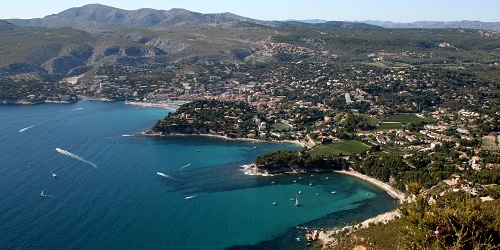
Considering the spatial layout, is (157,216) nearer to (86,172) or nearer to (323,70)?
(86,172)

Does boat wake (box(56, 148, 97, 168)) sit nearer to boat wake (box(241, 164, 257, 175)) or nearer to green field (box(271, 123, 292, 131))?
boat wake (box(241, 164, 257, 175))

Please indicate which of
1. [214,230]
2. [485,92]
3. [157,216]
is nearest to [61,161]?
[157,216]

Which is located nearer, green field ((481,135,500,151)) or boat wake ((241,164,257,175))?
boat wake ((241,164,257,175))

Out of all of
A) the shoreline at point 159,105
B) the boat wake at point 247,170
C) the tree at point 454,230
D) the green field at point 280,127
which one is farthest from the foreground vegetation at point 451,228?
the shoreline at point 159,105

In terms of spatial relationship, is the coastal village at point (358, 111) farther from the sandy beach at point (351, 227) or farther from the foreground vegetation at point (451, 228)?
the foreground vegetation at point (451, 228)

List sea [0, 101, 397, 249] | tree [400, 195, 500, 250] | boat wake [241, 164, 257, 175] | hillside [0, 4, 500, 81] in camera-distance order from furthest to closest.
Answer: hillside [0, 4, 500, 81] < boat wake [241, 164, 257, 175] < sea [0, 101, 397, 249] < tree [400, 195, 500, 250]

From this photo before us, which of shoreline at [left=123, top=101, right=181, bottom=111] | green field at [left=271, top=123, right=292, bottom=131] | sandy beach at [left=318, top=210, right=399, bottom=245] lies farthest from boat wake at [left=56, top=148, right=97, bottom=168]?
shoreline at [left=123, top=101, right=181, bottom=111]
